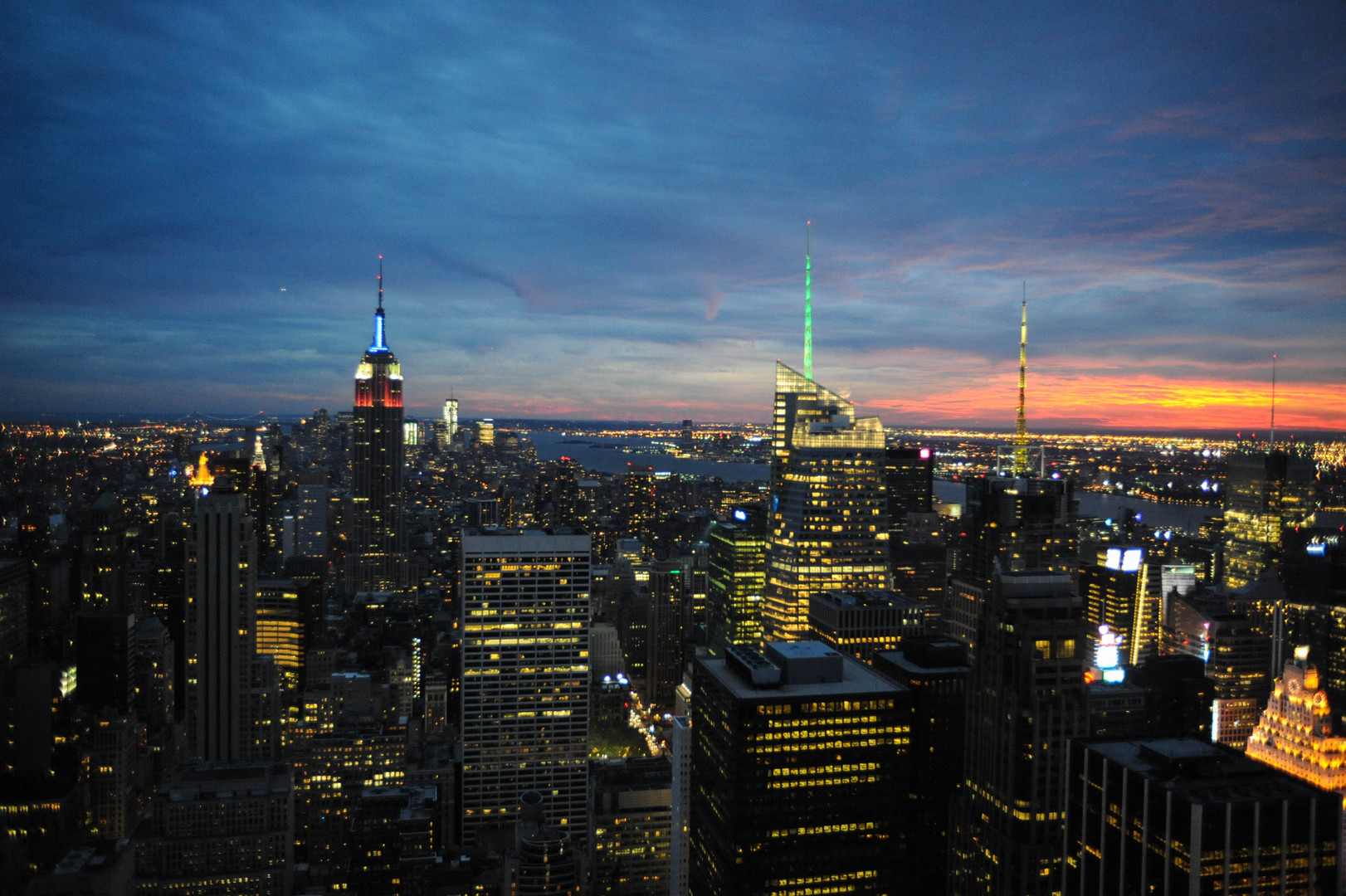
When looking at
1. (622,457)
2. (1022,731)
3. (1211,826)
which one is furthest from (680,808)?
(622,457)

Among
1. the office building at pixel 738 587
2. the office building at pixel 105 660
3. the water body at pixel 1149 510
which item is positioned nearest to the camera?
the office building at pixel 105 660

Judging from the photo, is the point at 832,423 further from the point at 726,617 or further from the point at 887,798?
the point at 887,798

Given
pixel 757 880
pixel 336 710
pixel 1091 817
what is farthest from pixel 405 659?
pixel 1091 817

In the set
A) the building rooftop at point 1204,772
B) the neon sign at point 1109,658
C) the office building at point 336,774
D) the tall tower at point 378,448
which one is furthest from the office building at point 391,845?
the tall tower at point 378,448

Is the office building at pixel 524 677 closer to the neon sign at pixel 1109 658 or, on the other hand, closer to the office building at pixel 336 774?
the office building at pixel 336 774

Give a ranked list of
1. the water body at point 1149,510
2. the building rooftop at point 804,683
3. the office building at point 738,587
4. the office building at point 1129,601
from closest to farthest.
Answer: the building rooftop at point 804,683
the office building at point 1129,601
the office building at point 738,587
the water body at point 1149,510

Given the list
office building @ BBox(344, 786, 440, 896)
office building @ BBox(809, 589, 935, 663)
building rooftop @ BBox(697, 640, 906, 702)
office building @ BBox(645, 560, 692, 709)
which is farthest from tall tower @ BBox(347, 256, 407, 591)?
building rooftop @ BBox(697, 640, 906, 702)

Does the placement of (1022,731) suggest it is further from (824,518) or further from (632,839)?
(824,518)
